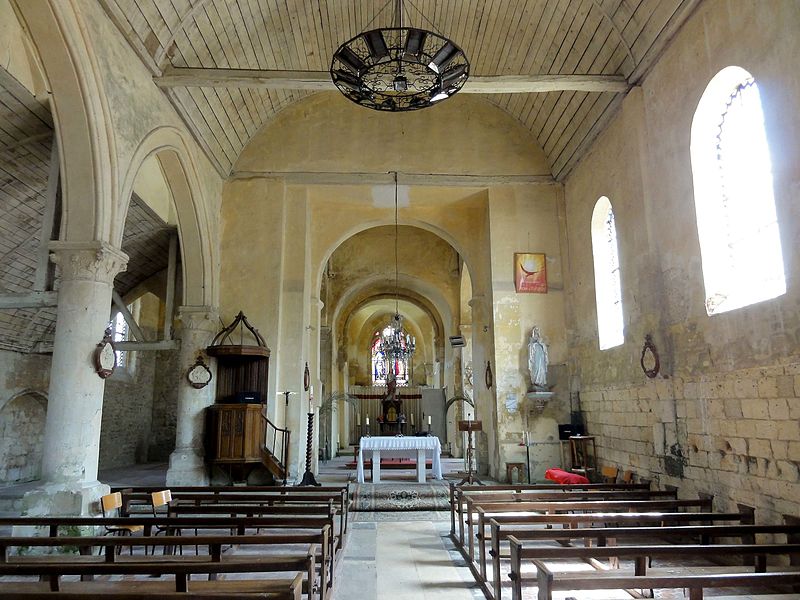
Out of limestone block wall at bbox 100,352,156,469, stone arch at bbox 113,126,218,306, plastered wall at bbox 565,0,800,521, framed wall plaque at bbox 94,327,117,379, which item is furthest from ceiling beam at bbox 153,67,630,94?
limestone block wall at bbox 100,352,156,469

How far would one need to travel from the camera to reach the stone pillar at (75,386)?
670cm

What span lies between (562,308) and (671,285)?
4.50 metres

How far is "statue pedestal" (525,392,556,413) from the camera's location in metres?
11.8

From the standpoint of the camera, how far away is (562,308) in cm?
1262

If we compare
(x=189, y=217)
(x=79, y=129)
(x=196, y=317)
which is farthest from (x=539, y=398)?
(x=79, y=129)

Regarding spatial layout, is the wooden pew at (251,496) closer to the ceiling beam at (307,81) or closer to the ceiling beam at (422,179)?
the ceiling beam at (307,81)

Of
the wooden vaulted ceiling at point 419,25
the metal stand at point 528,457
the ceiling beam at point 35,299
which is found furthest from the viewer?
the metal stand at point 528,457

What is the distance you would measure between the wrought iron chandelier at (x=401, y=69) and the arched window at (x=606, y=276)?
17.4ft

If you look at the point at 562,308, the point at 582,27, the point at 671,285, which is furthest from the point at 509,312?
the point at 582,27

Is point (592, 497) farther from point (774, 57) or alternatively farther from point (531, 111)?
point (531, 111)

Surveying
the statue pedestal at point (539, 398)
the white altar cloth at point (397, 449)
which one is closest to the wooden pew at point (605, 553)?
the white altar cloth at point (397, 449)

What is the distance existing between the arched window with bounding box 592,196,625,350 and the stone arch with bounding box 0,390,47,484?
1122 cm

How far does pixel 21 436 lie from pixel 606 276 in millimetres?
11949

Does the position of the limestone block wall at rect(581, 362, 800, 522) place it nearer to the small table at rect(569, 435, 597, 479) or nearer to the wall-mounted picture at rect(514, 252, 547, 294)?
the small table at rect(569, 435, 597, 479)
